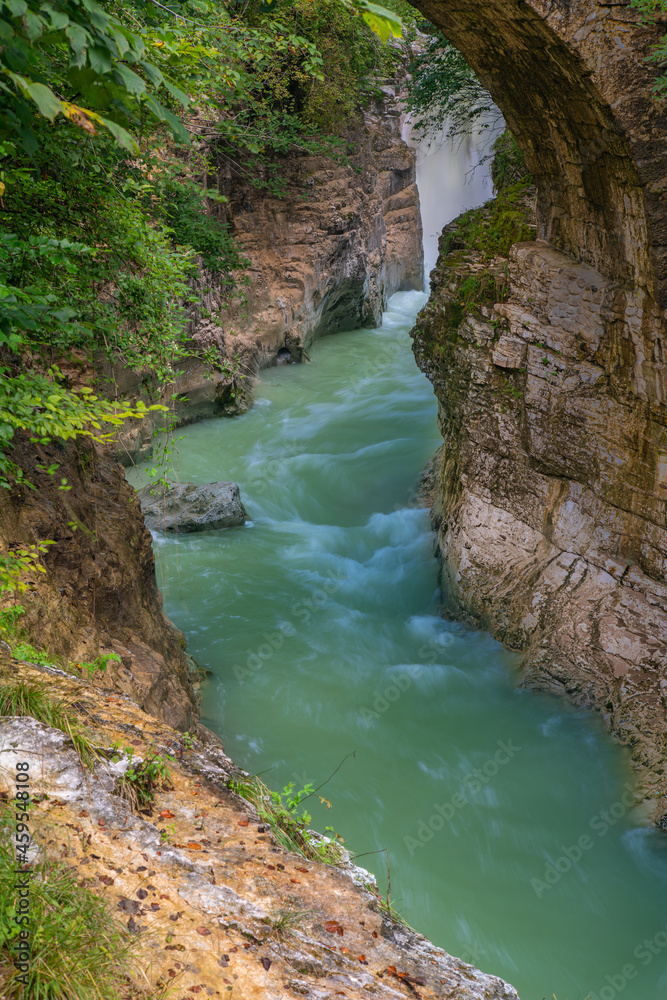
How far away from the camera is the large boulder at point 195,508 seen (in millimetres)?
9414

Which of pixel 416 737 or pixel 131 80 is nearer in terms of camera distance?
pixel 131 80

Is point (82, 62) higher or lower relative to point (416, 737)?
higher

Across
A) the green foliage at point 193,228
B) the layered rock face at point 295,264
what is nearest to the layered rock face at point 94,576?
the green foliage at point 193,228

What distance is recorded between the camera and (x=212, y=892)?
7.47ft

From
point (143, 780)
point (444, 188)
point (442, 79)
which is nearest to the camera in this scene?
point (143, 780)

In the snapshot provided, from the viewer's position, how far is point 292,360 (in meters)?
15.7

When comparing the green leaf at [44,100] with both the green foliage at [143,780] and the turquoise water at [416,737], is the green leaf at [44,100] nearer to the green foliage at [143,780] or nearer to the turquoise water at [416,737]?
the green foliage at [143,780]

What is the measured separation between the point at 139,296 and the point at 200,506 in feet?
18.3

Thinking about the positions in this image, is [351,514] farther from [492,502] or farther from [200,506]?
[492,502]

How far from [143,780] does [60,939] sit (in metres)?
0.91

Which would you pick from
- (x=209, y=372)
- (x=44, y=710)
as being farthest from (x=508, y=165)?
(x=44, y=710)

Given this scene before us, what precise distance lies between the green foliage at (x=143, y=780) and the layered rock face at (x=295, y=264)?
845 centimetres

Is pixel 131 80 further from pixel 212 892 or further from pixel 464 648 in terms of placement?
pixel 464 648

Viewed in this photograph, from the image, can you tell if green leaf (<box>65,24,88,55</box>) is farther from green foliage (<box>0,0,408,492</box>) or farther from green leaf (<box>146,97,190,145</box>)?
green leaf (<box>146,97,190,145</box>)
